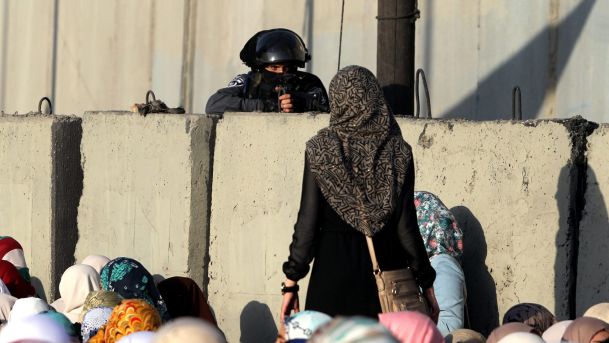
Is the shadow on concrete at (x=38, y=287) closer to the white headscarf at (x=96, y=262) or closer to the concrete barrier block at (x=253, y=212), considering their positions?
the white headscarf at (x=96, y=262)

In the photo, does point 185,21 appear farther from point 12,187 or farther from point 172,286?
point 172,286

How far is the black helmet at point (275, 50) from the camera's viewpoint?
8.35 metres

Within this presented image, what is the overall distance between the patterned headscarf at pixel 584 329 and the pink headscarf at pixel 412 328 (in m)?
1.06

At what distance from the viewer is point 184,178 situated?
7723mm

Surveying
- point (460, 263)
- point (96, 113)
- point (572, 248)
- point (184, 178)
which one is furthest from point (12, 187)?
point (572, 248)

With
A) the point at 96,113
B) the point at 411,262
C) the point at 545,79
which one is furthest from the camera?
the point at 545,79

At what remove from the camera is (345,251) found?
18.0 ft

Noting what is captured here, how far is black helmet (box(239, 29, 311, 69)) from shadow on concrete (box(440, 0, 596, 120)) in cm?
246

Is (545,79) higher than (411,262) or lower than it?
higher

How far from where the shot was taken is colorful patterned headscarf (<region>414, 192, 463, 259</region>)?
6.67 metres

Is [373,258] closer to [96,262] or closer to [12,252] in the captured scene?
[96,262]

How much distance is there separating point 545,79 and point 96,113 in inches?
138

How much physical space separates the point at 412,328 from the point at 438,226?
2.01 meters

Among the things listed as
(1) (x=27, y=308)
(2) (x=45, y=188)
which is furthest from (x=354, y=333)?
(2) (x=45, y=188)
